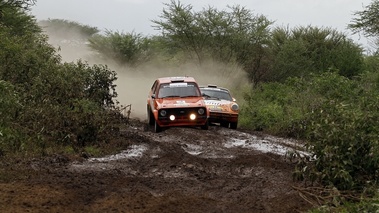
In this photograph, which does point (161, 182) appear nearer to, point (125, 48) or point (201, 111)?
point (201, 111)

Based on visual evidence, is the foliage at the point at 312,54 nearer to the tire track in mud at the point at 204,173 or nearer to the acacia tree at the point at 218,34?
the acacia tree at the point at 218,34

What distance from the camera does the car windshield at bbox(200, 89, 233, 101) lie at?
19844mm

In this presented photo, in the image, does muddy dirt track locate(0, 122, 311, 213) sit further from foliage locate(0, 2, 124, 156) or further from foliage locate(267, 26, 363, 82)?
foliage locate(267, 26, 363, 82)

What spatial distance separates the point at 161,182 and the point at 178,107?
23.5ft

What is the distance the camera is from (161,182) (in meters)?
9.05

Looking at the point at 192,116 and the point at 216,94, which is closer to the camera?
the point at 192,116

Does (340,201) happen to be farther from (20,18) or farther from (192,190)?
(20,18)

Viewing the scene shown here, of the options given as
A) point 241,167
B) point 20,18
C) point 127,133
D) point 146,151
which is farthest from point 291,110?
point 20,18

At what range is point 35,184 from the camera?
27.1 feet

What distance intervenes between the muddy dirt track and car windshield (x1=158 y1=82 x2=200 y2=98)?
390cm

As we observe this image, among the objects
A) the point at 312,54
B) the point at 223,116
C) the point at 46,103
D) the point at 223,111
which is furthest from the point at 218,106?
the point at 312,54

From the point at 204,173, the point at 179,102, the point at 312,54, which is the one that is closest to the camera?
the point at 204,173

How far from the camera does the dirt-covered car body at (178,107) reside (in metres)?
16.2

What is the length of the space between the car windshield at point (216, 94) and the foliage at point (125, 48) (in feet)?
73.7
